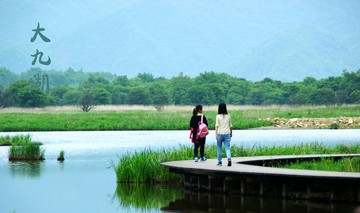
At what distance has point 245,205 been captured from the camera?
21844 millimetres

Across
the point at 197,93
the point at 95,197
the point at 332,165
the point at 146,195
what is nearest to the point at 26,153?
the point at 95,197

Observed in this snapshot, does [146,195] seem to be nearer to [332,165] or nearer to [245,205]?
[245,205]

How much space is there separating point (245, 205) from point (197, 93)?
110385 millimetres

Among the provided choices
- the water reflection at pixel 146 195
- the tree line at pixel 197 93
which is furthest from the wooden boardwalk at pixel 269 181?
the tree line at pixel 197 93

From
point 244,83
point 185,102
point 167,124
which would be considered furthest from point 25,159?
point 244,83

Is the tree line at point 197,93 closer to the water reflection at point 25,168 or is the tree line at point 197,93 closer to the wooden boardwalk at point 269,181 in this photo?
the water reflection at point 25,168

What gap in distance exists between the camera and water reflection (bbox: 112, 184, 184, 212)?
2311 centimetres

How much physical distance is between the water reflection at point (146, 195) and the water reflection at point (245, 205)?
0.50 meters

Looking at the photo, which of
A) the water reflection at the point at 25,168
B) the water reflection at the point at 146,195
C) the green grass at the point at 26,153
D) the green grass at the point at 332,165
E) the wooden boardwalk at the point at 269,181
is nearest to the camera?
the wooden boardwalk at the point at 269,181

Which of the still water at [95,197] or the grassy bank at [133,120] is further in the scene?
the grassy bank at [133,120]

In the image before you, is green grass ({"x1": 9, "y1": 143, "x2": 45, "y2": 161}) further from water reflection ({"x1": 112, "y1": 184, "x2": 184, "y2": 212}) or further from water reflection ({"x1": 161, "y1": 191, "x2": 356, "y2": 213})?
water reflection ({"x1": 161, "y1": 191, "x2": 356, "y2": 213})

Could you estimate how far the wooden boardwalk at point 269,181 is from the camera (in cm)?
2162

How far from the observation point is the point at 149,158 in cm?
2778

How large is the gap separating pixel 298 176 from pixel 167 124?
61388 millimetres
